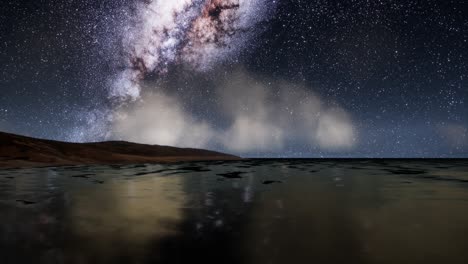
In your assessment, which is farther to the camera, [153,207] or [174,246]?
[153,207]

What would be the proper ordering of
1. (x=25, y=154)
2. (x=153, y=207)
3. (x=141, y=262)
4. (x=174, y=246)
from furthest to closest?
(x=25, y=154) < (x=153, y=207) < (x=174, y=246) < (x=141, y=262)

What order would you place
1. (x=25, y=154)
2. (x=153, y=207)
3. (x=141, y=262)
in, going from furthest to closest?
(x=25, y=154)
(x=153, y=207)
(x=141, y=262)

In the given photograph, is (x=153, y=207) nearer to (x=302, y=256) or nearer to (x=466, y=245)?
(x=302, y=256)

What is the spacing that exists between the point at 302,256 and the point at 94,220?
250 inches

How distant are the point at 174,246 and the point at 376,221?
19.0 ft

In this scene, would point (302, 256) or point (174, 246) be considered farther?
point (174, 246)

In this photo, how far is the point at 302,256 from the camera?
6.38m

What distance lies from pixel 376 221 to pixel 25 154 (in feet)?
240

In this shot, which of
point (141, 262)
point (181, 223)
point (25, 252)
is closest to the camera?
point (141, 262)

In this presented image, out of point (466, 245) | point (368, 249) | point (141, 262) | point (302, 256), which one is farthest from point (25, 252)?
point (466, 245)

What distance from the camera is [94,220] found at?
33.6ft

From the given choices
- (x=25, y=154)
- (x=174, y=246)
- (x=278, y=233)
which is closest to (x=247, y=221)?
(x=278, y=233)

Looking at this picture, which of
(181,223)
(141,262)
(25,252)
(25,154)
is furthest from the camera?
(25,154)

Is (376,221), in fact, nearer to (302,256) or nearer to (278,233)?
(278,233)
